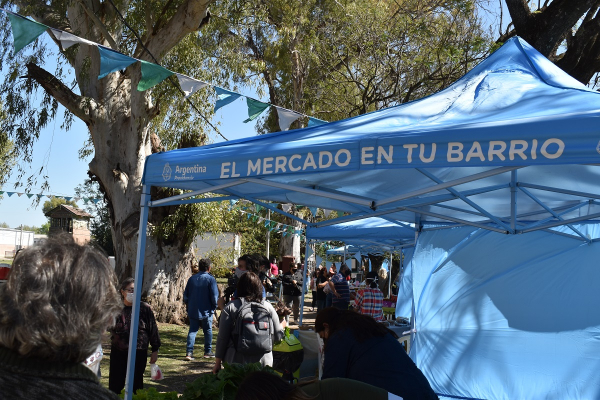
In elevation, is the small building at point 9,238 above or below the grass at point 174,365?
above

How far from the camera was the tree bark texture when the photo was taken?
12.1 meters

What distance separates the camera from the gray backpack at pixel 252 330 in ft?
18.4

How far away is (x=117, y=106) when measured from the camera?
507 inches

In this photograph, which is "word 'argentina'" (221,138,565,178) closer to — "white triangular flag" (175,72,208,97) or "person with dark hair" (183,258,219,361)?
"white triangular flag" (175,72,208,97)

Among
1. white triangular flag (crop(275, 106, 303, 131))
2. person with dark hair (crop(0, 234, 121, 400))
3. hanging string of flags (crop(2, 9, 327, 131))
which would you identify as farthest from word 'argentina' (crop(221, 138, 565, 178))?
white triangular flag (crop(275, 106, 303, 131))

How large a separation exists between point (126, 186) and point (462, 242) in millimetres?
8043

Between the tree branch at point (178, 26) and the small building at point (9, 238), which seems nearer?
the tree branch at point (178, 26)

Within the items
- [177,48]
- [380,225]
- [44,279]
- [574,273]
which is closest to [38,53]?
[177,48]

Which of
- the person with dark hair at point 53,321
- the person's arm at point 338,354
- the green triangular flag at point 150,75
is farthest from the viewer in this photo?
the green triangular flag at point 150,75

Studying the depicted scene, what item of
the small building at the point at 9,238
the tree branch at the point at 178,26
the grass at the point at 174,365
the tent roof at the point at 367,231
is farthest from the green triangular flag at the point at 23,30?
the small building at the point at 9,238

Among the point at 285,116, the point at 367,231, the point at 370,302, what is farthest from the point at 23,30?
the point at 367,231

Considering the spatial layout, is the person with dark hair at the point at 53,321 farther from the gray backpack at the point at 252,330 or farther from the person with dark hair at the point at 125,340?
the person with dark hair at the point at 125,340

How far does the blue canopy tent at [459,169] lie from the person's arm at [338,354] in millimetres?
961

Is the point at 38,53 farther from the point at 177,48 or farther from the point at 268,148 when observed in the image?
the point at 268,148
